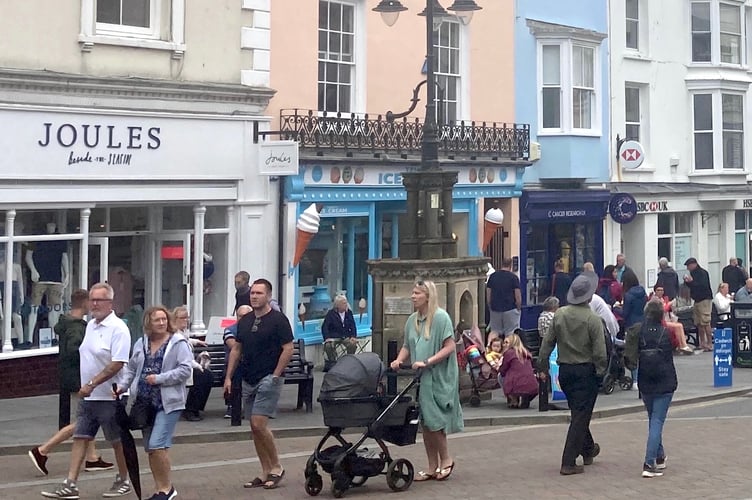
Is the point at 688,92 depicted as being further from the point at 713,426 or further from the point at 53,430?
the point at 53,430

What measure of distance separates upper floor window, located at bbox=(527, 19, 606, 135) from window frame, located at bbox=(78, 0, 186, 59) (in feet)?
33.9

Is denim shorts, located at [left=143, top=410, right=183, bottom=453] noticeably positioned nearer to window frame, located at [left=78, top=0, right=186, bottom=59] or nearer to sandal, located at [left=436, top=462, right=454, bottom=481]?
sandal, located at [left=436, top=462, right=454, bottom=481]

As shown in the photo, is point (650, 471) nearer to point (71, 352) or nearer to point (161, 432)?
point (161, 432)

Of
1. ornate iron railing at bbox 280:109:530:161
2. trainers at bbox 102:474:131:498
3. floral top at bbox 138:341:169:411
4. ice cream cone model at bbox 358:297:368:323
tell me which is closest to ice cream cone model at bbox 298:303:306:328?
ice cream cone model at bbox 358:297:368:323

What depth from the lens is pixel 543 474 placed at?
40.6ft

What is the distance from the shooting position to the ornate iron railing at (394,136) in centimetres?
2208

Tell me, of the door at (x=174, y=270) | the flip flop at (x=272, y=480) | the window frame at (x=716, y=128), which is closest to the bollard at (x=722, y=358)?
the door at (x=174, y=270)

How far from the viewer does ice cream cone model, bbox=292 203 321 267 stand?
21672mm

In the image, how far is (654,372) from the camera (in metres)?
12.3

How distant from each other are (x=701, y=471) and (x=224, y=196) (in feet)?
34.5

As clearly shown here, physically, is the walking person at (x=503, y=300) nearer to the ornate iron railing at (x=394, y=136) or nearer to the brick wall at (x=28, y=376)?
the ornate iron railing at (x=394, y=136)

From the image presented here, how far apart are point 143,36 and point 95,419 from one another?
9.67m

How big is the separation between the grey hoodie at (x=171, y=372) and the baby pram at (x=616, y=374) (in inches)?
368

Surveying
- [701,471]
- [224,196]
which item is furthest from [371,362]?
[224,196]
